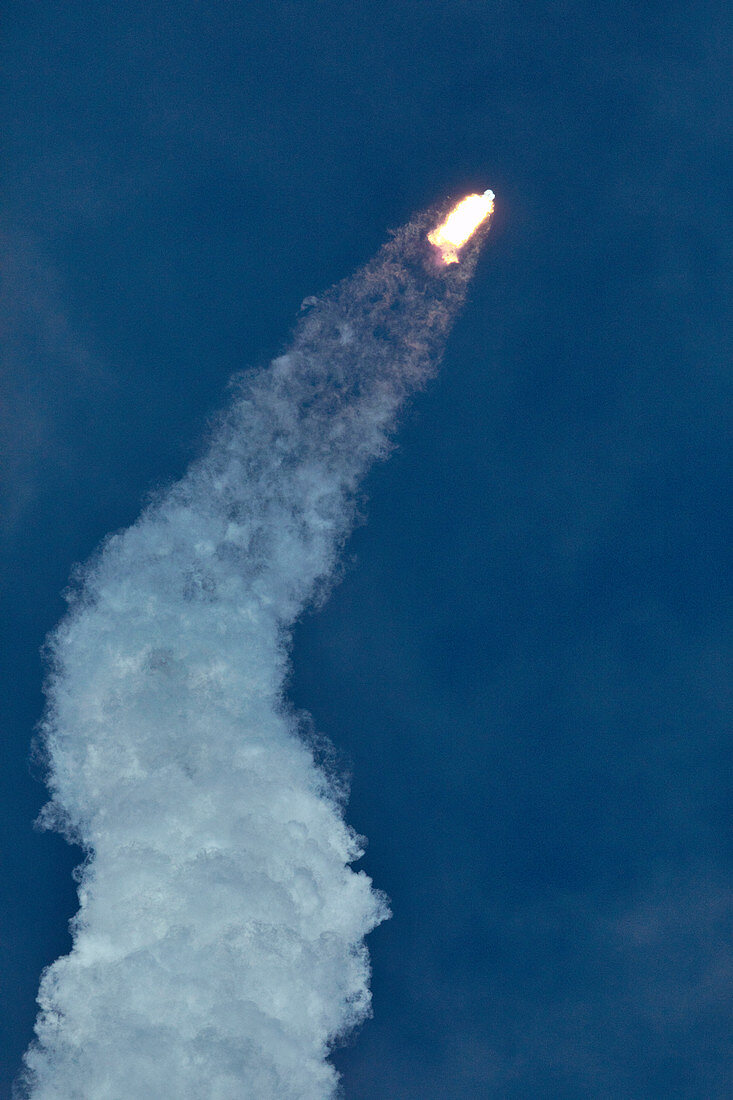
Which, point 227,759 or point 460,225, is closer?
point 227,759

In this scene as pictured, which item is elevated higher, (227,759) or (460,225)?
(460,225)

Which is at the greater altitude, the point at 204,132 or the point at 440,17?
the point at 440,17

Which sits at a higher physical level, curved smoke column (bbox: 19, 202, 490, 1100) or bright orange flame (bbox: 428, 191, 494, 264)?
bright orange flame (bbox: 428, 191, 494, 264)

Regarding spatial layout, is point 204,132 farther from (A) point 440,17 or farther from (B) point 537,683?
(B) point 537,683

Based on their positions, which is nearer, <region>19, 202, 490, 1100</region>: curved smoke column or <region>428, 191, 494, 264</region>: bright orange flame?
<region>19, 202, 490, 1100</region>: curved smoke column

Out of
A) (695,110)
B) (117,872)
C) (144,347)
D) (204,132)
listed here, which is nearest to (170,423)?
(144,347)
